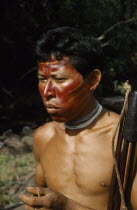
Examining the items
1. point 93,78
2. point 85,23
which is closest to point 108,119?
point 93,78

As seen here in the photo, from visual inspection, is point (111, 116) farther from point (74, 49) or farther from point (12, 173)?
point (12, 173)

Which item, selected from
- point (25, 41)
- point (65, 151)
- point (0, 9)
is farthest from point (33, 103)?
point (65, 151)

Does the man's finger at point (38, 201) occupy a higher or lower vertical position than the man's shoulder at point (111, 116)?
lower

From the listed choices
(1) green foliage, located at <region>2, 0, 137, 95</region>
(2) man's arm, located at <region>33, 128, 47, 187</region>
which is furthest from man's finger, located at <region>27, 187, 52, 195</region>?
(1) green foliage, located at <region>2, 0, 137, 95</region>

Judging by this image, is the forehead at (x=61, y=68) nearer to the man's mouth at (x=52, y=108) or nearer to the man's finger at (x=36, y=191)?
the man's mouth at (x=52, y=108)

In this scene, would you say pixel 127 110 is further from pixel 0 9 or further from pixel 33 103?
pixel 33 103

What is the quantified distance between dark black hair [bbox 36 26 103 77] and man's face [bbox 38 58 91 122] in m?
0.06

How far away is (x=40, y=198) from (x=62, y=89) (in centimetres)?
78

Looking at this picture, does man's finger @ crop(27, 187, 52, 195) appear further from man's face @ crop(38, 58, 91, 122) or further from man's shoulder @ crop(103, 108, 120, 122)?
man's shoulder @ crop(103, 108, 120, 122)

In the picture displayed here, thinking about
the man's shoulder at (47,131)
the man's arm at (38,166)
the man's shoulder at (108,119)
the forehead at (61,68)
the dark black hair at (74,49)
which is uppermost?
the dark black hair at (74,49)

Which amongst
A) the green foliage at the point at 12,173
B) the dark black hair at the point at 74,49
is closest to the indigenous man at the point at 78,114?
the dark black hair at the point at 74,49

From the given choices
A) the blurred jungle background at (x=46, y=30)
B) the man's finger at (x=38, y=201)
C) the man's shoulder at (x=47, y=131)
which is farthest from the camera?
the blurred jungle background at (x=46, y=30)

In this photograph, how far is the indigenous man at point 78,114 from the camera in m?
2.32

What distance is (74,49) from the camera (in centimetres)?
232
